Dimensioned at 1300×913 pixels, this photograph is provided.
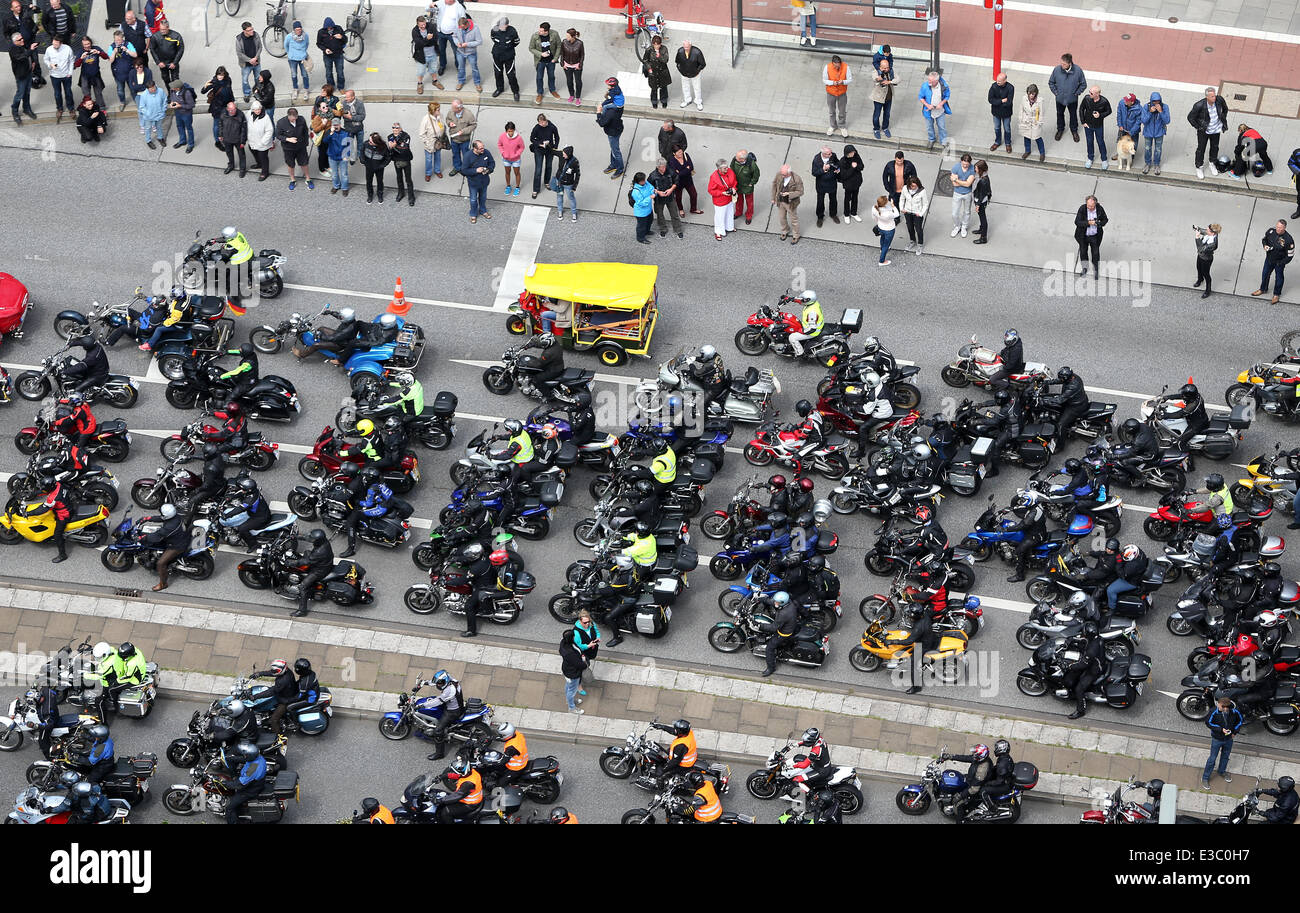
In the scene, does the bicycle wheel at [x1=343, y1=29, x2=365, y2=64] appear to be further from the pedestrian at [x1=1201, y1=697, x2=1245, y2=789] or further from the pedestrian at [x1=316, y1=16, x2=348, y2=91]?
the pedestrian at [x1=1201, y1=697, x2=1245, y2=789]

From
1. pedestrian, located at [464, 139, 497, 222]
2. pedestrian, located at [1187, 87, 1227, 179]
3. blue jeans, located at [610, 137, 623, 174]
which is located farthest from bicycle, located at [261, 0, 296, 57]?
pedestrian, located at [1187, 87, 1227, 179]

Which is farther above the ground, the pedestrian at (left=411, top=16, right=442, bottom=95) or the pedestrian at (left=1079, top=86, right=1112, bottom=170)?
the pedestrian at (left=411, top=16, right=442, bottom=95)

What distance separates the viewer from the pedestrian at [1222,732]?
2784 cm

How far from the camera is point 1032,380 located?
111ft

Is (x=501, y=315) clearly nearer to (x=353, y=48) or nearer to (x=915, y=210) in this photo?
(x=915, y=210)

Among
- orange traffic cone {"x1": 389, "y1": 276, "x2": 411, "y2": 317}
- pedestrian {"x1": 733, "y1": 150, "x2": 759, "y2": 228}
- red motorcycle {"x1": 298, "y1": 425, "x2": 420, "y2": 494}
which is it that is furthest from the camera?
pedestrian {"x1": 733, "y1": 150, "x2": 759, "y2": 228}

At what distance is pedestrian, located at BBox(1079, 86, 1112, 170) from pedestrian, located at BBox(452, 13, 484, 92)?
1294 centimetres

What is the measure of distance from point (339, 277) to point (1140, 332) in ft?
51.4

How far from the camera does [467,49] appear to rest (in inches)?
1624

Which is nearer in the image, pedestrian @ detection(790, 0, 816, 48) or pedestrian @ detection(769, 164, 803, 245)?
pedestrian @ detection(769, 164, 803, 245)

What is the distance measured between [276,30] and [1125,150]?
1865 centimetres

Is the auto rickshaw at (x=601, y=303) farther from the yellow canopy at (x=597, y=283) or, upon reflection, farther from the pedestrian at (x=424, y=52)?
the pedestrian at (x=424, y=52)

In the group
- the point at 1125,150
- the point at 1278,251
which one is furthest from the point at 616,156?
the point at 1278,251

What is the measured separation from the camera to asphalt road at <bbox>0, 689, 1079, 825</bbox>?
28.2 metres
